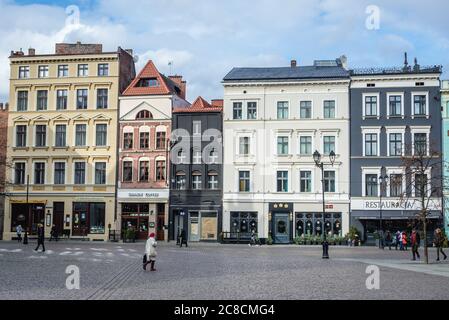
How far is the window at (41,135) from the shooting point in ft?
207

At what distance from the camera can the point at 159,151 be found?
6003 cm

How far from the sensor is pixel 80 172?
204ft

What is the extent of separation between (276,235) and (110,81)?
21.6 meters

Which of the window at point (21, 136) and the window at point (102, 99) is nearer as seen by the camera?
the window at point (102, 99)

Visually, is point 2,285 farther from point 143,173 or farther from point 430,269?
point 143,173

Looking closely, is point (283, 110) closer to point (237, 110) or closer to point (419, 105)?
point (237, 110)

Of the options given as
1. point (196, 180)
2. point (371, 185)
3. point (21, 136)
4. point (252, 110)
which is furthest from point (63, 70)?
point (371, 185)

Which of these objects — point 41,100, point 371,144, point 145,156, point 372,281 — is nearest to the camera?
point 372,281

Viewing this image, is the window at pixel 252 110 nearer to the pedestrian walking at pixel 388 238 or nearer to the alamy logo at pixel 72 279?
the pedestrian walking at pixel 388 238

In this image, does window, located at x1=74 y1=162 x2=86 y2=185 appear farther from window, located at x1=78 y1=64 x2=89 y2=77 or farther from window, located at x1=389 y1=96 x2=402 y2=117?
window, located at x1=389 y1=96 x2=402 y2=117

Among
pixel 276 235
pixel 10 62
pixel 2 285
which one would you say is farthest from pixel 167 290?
pixel 10 62

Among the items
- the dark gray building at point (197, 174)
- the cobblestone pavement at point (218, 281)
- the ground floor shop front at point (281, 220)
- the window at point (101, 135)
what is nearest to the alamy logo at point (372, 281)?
the cobblestone pavement at point (218, 281)

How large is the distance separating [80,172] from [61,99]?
24.3 ft

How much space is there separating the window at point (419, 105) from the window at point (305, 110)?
9027 mm
